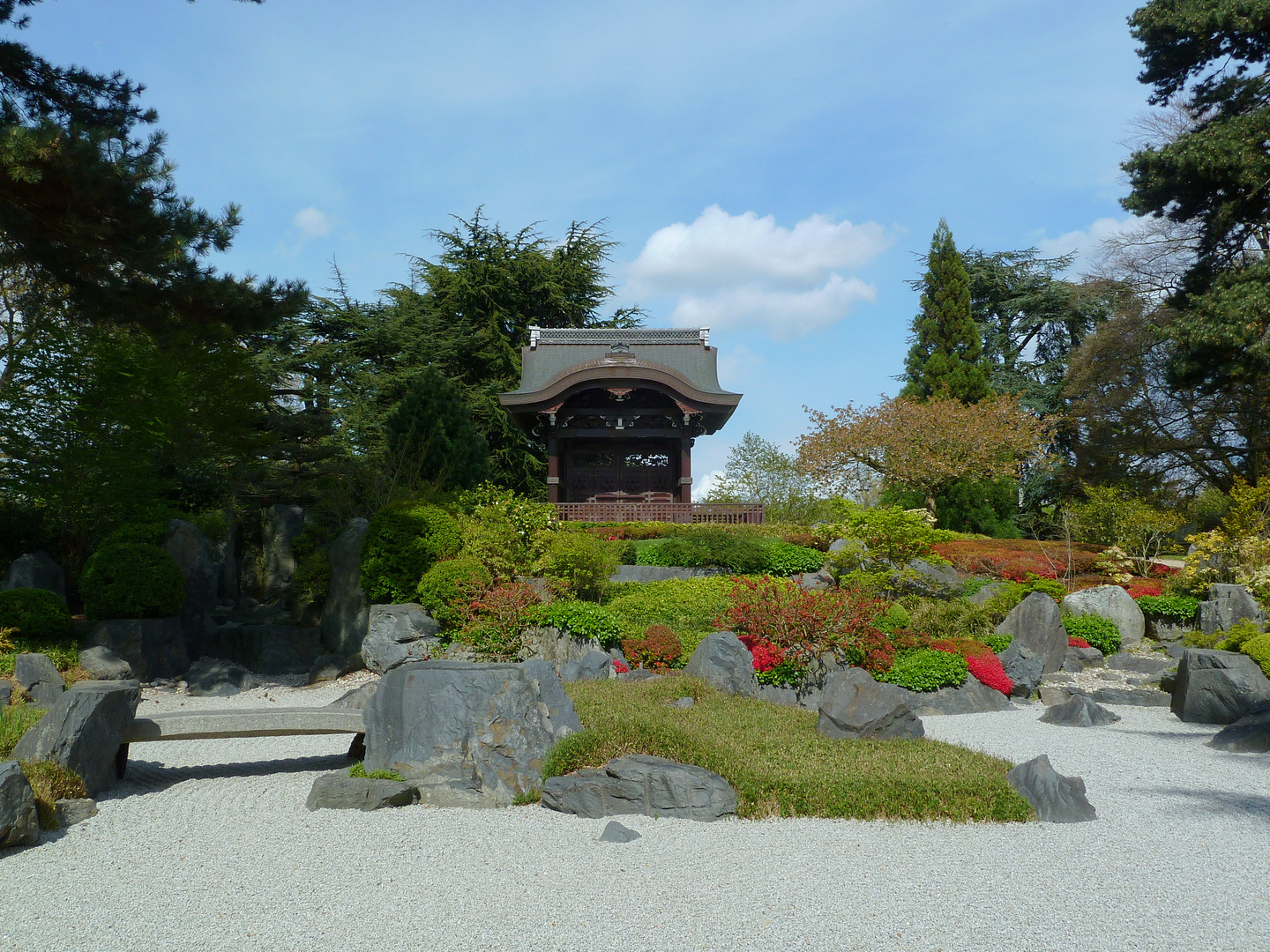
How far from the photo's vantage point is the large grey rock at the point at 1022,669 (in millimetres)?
9852

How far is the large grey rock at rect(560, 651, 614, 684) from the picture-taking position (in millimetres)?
9094

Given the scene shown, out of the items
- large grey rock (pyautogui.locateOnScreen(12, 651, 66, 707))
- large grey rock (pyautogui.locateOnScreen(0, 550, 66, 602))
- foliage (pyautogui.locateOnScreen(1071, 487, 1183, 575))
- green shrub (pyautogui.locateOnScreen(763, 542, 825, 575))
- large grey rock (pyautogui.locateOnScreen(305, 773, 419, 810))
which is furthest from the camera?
foliage (pyautogui.locateOnScreen(1071, 487, 1183, 575))

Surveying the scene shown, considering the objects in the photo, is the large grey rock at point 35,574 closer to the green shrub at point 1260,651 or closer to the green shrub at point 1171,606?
the green shrub at point 1260,651

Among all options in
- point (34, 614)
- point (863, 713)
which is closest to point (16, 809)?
point (863, 713)

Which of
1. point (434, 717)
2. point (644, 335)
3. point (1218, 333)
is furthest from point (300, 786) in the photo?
point (644, 335)

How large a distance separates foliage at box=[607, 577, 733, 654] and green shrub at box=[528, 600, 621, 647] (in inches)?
7.1

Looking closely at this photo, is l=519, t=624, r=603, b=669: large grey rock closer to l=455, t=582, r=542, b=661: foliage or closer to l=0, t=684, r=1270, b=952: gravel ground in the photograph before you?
l=455, t=582, r=542, b=661: foliage

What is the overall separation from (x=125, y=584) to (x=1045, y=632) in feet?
40.4

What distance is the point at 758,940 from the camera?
3641 mm

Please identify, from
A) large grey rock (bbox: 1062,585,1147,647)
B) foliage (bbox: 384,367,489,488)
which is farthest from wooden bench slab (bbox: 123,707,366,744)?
large grey rock (bbox: 1062,585,1147,647)

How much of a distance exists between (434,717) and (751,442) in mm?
18485

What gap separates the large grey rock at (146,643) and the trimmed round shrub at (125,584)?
0.54ft

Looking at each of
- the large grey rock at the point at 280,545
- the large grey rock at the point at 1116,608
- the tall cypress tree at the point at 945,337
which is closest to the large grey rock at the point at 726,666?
the large grey rock at the point at 1116,608

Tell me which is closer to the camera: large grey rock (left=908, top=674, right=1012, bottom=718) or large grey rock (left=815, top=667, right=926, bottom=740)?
large grey rock (left=815, top=667, right=926, bottom=740)
